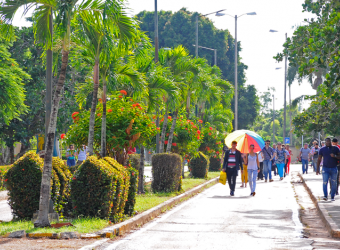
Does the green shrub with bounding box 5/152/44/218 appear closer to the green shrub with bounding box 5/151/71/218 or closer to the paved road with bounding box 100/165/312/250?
the green shrub with bounding box 5/151/71/218

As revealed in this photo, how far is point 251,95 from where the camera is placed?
192 feet

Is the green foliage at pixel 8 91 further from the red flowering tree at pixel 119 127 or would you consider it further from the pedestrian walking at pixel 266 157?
the pedestrian walking at pixel 266 157

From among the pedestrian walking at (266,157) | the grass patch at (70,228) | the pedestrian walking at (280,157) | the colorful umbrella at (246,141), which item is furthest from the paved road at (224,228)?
the pedestrian walking at (280,157)

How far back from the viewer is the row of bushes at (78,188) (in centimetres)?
998

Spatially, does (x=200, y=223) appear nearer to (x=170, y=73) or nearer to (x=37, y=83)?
(x=170, y=73)

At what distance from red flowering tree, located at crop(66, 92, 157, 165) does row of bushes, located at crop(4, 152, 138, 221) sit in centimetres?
492

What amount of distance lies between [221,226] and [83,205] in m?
2.85

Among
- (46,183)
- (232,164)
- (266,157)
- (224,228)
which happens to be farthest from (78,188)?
(266,157)

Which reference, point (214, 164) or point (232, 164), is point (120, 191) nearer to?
point (232, 164)

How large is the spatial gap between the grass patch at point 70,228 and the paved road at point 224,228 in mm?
609

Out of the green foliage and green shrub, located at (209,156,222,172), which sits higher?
the green foliage

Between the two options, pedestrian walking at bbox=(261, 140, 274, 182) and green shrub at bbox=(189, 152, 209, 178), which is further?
green shrub at bbox=(189, 152, 209, 178)

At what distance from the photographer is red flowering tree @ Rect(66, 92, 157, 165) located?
1571cm

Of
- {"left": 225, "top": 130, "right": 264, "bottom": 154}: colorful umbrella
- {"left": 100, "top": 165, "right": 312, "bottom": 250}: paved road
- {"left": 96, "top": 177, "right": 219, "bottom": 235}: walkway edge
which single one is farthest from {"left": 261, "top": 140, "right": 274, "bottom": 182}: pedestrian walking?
{"left": 100, "top": 165, "right": 312, "bottom": 250}: paved road
